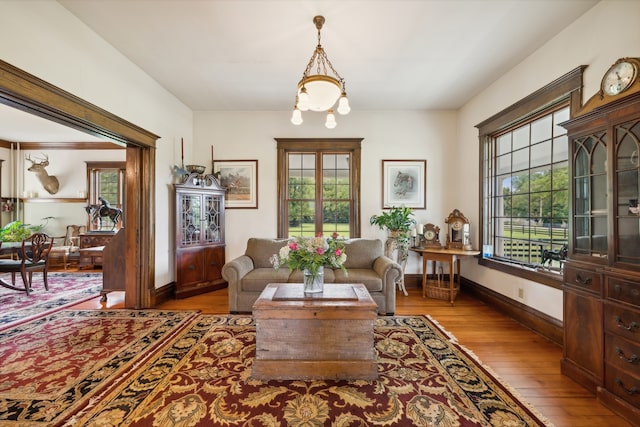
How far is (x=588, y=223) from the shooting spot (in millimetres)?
2018

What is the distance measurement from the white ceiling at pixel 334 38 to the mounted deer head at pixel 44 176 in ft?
16.5

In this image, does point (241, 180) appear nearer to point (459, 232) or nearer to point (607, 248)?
point (459, 232)

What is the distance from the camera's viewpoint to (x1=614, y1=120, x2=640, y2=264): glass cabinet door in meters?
1.73

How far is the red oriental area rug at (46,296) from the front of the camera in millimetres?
3362

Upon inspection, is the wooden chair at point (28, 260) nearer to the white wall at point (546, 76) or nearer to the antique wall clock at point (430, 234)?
the antique wall clock at point (430, 234)

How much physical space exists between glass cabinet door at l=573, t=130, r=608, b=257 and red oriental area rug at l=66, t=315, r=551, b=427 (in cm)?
123

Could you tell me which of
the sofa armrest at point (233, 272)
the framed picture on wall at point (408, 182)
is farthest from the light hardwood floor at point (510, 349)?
the framed picture on wall at point (408, 182)

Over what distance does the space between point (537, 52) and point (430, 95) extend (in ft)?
4.50

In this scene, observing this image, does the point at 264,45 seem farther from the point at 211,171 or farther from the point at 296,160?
the point at 211,171

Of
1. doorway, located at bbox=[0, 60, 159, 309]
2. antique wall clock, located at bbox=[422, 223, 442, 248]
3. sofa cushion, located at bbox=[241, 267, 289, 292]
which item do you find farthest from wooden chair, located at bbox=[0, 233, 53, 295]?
antique wall clock, located at bbox=[422, 223, 442, 248]

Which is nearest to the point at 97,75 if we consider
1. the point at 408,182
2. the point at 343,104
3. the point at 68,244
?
the point at 343,104

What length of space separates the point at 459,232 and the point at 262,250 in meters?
3.01

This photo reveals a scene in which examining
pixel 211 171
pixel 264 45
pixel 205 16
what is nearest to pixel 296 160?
pixel 211 171

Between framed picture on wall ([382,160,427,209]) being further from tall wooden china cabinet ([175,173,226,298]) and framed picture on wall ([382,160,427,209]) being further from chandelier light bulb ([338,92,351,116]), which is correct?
tall wooden china cabinet ([175,173,226,298])
